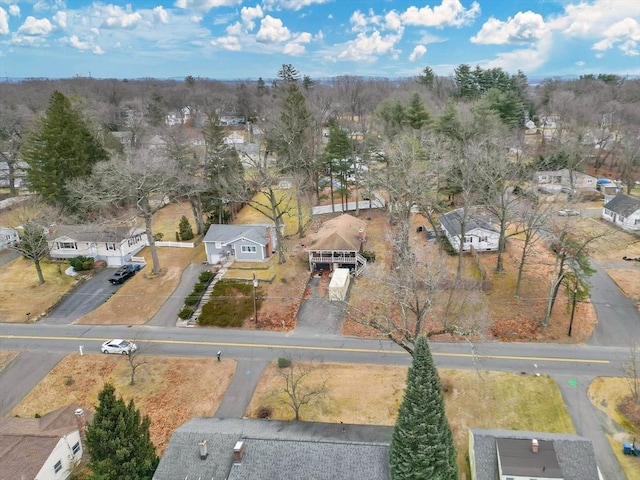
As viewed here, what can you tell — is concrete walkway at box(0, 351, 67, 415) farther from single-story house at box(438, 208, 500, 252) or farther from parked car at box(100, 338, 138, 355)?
single-story house at box(438, 208, 500, 252)

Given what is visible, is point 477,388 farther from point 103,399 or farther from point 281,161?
point 281,161

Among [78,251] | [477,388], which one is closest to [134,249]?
[78,251]

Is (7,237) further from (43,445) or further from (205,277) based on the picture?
(43,445)

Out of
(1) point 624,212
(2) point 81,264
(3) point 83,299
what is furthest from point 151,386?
(1) point 624,212

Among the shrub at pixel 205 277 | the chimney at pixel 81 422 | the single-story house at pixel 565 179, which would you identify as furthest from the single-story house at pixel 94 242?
the single-story house at pixel 565 179

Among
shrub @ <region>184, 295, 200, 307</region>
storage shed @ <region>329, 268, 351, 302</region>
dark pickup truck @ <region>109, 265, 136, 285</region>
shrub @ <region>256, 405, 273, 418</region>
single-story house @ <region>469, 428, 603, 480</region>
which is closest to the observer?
single-story house @ <region>469, 428, 603, 480</region>

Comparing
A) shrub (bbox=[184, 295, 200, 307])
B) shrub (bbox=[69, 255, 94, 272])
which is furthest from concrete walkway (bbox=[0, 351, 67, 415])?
shrub (bbox=[69, 255, 94, 272])
